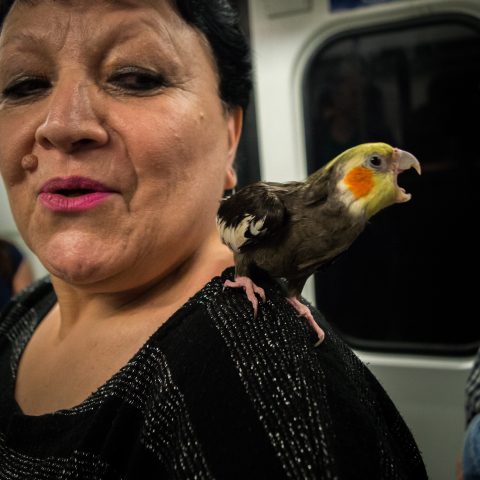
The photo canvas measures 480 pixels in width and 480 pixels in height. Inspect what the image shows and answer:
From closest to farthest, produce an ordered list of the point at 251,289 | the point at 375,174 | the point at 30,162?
the point at 375,174, the point at 251,289, the point at 30,162

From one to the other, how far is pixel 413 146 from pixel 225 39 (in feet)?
1.03

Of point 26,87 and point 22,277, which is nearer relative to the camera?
point 26,87

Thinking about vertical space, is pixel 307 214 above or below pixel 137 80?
below

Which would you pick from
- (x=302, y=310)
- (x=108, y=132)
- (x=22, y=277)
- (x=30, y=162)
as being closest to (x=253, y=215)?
(x=302, y=310)

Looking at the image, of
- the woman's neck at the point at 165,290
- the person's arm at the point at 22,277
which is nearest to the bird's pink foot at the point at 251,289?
the woman's neck at the point at 165,290

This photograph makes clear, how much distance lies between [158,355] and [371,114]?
45 centimetres

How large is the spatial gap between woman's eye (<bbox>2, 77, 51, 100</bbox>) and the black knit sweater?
1.16 ft

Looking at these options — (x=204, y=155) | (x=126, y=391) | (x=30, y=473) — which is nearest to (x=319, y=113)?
(x=204, y=155)

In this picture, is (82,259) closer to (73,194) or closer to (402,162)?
(73,194)

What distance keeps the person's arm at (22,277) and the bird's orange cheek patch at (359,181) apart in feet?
4.33

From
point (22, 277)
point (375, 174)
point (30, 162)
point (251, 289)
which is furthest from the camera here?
point (22, 277)

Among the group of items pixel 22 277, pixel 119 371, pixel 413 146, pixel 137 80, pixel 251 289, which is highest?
pixel 137 80

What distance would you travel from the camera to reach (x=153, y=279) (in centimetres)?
67

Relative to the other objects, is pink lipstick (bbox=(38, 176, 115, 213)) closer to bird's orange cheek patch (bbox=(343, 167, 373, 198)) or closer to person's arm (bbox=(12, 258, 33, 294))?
bird's orange cheek patch (bbox=(343, 167, 373, 198))
